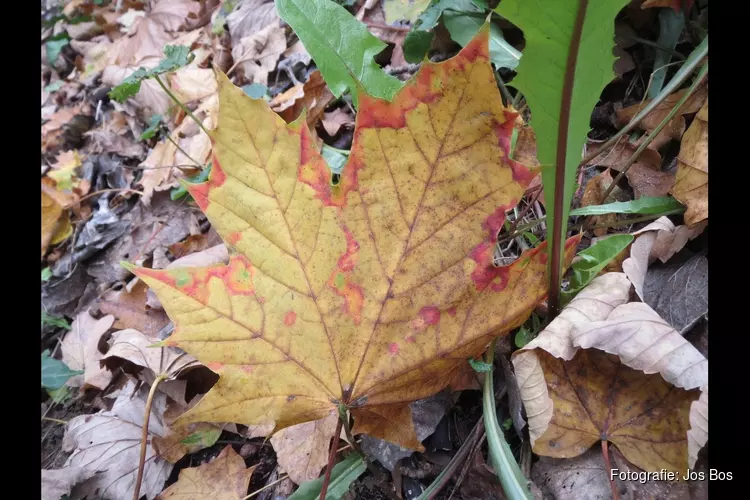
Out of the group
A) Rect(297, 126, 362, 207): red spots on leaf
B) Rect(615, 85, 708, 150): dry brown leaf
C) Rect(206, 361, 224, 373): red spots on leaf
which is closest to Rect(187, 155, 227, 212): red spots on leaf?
Rect(297, 126, 362, 207): red spots on leaf

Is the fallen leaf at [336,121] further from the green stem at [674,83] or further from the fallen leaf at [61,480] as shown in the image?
the fallen leaf at [61,480]

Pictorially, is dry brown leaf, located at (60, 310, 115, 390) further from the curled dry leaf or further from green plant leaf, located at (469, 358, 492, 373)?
the curled dry leaf

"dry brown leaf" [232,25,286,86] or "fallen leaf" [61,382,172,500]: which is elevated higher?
"dry brown leaf" [232,25,286,86]

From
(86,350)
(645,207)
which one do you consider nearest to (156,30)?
(86,350)

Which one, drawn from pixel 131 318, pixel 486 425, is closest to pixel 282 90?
pixel 131 318

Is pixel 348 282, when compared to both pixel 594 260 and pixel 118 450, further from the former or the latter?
pixel 118 450

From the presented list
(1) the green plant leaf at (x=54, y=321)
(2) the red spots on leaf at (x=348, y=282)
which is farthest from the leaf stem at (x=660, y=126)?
(1) the green plant leaf at (x=54, y=321)

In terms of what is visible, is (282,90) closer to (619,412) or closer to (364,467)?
(364,467)
